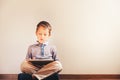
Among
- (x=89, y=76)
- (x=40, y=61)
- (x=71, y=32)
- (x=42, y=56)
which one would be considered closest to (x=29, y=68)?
(x=40, y=61)

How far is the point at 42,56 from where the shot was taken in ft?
7.57

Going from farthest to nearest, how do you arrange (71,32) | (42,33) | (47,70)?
1. (71,32)
2. (42,33)
3. (47,70)

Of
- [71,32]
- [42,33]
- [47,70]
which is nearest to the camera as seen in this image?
[47,70]

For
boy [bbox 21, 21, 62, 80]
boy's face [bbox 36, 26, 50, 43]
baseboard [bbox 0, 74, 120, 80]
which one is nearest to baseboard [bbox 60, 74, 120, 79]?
baseboard [bbox 0, 74, 120, 80]

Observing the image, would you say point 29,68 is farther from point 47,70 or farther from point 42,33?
point 42,33

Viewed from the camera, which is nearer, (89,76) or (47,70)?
(47,70)

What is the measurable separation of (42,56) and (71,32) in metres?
0.57

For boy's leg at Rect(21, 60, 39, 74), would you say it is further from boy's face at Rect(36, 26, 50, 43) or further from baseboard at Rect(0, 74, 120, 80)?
baseboard at Rect(0, 74, 120, 80)

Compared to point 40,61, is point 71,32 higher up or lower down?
higher up

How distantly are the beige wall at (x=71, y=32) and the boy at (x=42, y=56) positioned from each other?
38 centimetres

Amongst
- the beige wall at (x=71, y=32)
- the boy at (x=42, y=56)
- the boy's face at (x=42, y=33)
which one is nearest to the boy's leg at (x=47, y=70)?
the boy at (x=42, y=56)

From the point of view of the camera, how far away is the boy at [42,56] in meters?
2.06

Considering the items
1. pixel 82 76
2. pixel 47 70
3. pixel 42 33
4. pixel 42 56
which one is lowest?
pixel 82 76

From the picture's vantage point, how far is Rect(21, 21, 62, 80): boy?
2059mm
